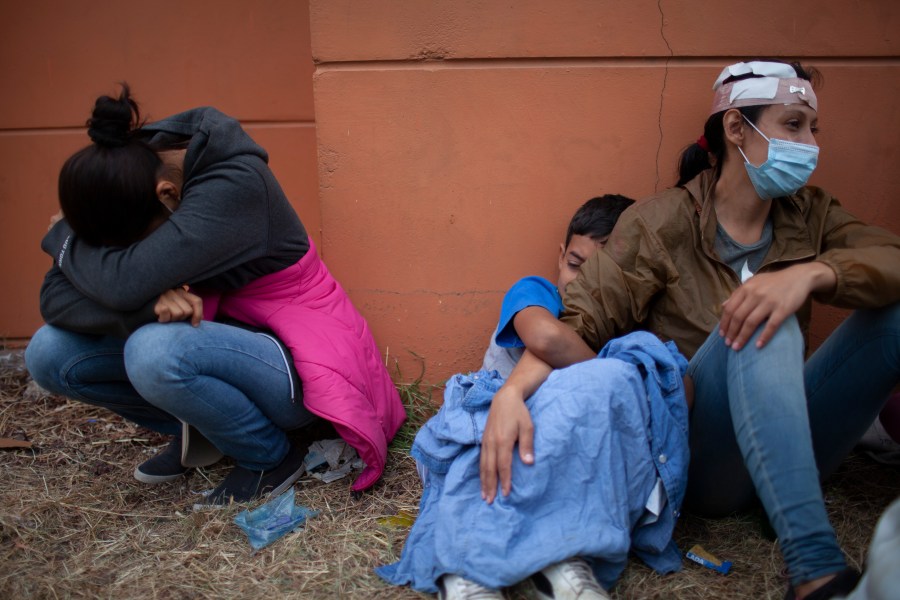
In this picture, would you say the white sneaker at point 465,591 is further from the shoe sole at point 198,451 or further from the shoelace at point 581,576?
the shoe sole at point 198,451

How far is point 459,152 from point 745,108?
99 centimetres

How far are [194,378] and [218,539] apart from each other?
19.4 inches

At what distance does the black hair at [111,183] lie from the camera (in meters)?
2.12

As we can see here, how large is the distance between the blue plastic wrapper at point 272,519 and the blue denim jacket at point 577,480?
18.3 inches

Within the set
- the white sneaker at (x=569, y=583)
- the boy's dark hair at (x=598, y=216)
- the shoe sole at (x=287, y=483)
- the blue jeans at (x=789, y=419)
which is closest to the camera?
the blue jeans at (x=789, y=419)

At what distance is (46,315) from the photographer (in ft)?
7.84

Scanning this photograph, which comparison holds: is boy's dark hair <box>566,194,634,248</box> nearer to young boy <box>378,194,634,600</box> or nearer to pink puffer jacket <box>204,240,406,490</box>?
young boy <box>378,194,634,600</box>

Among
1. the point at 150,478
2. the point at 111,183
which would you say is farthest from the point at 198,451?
the point at 111,183

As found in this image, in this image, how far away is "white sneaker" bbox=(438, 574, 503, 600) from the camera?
5.74ft

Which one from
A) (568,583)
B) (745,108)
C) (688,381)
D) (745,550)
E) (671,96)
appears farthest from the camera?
(671,96)

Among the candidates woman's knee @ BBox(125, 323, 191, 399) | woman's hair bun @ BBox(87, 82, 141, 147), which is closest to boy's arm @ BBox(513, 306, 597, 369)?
woman's knee @ BBox(125, 323, 191, 399)

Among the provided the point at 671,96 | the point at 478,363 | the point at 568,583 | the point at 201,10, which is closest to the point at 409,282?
the point at 478,363

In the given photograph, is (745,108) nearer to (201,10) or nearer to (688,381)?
(688,381)

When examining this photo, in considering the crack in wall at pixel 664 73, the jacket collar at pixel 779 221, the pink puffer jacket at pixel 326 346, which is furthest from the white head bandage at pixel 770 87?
the pink puffer jacket at pixel 326 346
